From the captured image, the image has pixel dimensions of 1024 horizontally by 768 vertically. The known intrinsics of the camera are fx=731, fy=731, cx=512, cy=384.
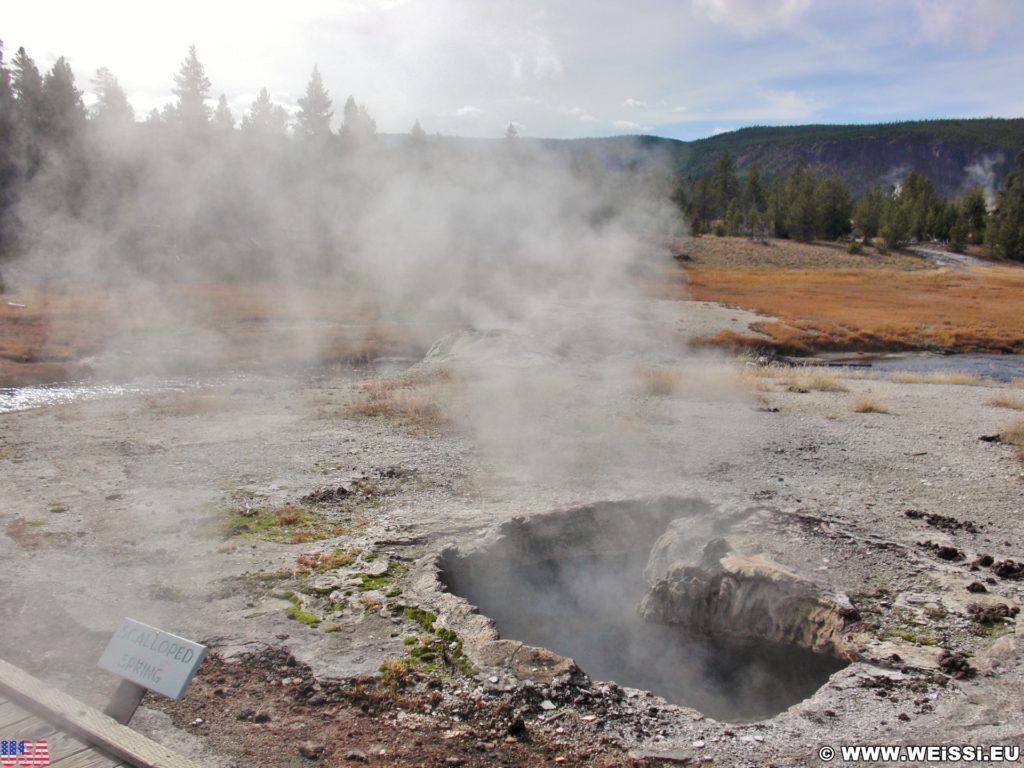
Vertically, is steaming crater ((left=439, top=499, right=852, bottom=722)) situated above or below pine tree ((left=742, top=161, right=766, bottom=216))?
below

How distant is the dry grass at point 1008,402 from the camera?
16.8m

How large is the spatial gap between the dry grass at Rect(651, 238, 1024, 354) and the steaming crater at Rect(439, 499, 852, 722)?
2243cm

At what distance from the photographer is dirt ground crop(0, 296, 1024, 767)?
4.80 m

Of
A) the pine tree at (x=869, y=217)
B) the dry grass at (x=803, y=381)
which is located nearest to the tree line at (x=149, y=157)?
the dry grass at (x=803, y=381)

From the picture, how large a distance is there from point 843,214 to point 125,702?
86.0 meters

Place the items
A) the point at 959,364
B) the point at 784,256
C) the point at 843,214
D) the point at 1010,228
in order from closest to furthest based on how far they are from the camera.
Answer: the point at 959,364 < the point at 784,256 < the point at 1010,228 < the point at 843,214

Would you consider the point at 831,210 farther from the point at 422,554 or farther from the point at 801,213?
the point at 422,554

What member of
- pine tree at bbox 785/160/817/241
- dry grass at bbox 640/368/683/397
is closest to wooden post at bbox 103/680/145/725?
dry grass at bbox 640/368/683/397

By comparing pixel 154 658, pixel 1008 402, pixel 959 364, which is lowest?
pixel 959 364

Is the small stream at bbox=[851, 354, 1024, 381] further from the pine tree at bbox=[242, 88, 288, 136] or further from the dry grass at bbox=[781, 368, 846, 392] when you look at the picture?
the pine tree at bbox=[242, 88, 288, 136]

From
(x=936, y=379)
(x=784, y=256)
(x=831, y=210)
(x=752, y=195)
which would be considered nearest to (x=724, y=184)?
(x=752, y=195)

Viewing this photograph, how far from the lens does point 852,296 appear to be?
46.1m

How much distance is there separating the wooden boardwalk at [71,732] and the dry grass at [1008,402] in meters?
18.7

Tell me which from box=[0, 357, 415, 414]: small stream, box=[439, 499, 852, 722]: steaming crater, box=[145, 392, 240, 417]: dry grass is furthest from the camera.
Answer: box=[0, 357, 415, 414]: small stream
